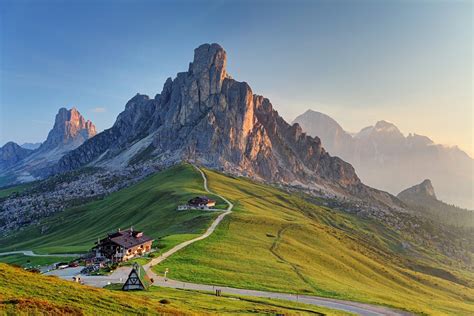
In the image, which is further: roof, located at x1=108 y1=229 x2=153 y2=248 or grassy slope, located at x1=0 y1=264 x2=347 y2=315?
roof, located at x1=108 y1=229 x2=153 y2=248

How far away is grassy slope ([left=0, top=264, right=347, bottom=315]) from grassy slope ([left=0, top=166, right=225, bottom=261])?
35608mm

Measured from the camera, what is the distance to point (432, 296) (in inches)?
4149

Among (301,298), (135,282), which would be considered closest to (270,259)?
(301,298)

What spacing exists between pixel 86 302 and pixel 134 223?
4068 inches

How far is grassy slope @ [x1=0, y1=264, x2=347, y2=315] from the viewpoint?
33197mm

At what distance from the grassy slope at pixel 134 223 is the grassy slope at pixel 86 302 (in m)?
35.6

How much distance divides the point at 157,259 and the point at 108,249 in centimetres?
1600

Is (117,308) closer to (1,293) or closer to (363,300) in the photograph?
(1,293)

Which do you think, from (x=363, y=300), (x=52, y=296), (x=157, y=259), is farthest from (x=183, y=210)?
(x=52, y=296)

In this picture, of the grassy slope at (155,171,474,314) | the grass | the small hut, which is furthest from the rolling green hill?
the small hut

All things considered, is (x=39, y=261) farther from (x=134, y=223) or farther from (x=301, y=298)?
(x=301, y=298)

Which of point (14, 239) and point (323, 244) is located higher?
point (323, 244)

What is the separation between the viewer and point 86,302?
3738 cm

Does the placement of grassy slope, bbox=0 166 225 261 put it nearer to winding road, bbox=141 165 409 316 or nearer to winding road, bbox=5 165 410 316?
winding road, bbox=5 165 410 316
